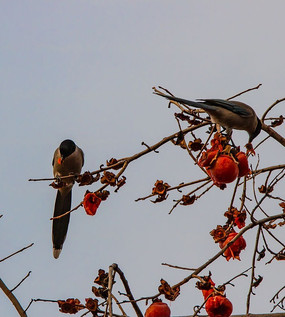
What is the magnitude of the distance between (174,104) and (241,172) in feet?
1.77

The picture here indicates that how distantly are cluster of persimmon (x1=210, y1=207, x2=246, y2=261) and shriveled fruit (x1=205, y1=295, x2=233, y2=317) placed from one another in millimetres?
307

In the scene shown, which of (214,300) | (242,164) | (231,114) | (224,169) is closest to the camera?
(214,300)

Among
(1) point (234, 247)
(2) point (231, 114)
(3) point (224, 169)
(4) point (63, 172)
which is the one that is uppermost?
(4) point (63, 172)

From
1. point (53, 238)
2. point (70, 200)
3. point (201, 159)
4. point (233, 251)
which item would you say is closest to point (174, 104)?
point (201, 159)

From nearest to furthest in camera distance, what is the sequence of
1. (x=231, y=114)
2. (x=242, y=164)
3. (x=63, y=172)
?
(x=242, y=164)
(x=231, y=114)
(x=63, y=172)

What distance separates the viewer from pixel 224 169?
2297 millimetres

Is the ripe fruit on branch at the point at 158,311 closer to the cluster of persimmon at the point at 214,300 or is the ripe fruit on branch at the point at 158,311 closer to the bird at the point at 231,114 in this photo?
the cluster of persimmon at the point at 214,300

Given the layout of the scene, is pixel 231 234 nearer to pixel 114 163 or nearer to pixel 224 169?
pixel 224 169

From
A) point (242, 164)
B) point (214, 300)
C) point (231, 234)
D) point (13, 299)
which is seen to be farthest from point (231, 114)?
point (13, 299)

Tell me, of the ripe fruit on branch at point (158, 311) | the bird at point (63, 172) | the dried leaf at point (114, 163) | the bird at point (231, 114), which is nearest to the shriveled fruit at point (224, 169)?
the dried leaf at point (114, 163)

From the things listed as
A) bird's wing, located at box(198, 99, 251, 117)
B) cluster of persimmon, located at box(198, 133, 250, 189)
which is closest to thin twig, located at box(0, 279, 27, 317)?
cluster of persimmon, located at box(198, 133, 250, 189)

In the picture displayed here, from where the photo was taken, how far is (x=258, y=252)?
2.40m

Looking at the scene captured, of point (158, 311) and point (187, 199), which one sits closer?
point (158, 311)

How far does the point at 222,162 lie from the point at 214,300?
0.57 meters
